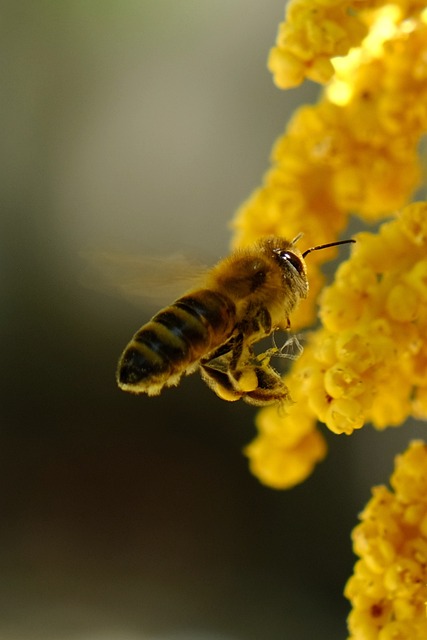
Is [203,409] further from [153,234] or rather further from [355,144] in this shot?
[355,144]

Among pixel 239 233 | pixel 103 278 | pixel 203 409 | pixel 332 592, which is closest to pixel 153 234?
pixel 203 409

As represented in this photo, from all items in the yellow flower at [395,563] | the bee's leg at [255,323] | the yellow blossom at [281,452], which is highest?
the yellow blossom at [281,452]

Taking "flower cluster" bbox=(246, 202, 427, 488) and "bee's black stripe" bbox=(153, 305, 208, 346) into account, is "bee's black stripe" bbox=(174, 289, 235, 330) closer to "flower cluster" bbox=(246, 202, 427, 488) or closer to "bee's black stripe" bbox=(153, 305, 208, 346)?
"bee's black stripe" bbox=(153, 305, 208, 346)

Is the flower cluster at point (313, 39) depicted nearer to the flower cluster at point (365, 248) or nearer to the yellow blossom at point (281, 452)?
the flower cluster at point (365, 248)

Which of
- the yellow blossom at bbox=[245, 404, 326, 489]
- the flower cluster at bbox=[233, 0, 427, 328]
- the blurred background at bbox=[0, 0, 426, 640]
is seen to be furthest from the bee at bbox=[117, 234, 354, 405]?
the blurred background at bbox=[0, 0, 426, 640]

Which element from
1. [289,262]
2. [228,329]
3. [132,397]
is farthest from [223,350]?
[132,397]

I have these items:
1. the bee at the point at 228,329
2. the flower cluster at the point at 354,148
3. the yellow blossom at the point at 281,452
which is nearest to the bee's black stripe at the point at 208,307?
the bee at the point at 228,329
